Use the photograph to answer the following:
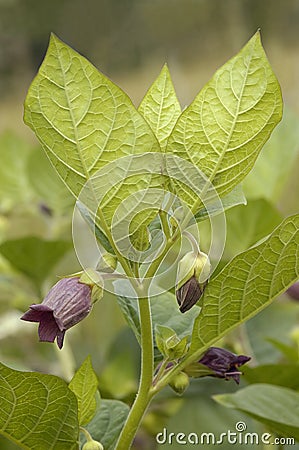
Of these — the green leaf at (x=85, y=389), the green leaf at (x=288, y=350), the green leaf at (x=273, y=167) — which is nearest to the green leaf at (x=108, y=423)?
the green leaf at (x=85, y=389)

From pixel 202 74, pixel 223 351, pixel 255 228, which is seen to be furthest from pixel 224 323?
pixel 202 74

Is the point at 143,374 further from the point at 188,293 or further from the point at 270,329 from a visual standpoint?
the point at 270,329

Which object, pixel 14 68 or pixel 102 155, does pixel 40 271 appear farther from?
pixel 14 68

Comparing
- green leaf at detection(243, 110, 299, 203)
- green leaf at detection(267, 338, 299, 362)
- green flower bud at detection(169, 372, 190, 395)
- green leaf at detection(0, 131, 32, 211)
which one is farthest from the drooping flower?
green leaf at detection(0, 131, 32, 211)

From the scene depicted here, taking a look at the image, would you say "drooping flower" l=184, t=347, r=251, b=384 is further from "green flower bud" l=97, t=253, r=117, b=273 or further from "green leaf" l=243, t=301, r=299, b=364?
"green leaf" l=243, t=301, r=299, b=364

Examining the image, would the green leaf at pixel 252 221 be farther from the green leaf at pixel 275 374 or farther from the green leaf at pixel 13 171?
the green leaf at pixel 13 171
